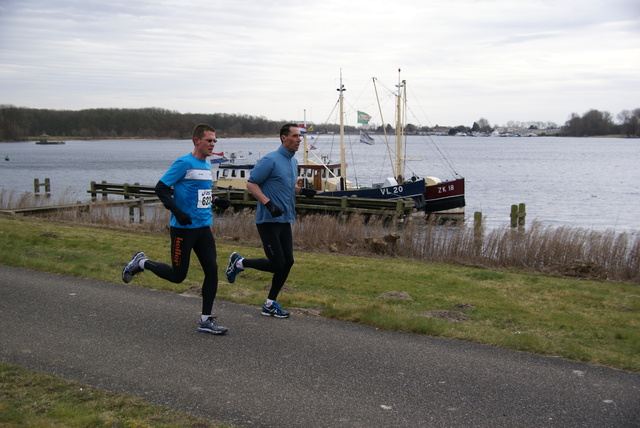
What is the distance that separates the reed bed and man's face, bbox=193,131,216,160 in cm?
845

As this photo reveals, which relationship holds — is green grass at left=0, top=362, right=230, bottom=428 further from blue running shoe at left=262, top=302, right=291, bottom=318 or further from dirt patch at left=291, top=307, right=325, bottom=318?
dirt patch at left=291, top=307, right=325, bottom=318

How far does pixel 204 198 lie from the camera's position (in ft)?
20.9

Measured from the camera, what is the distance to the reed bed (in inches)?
504

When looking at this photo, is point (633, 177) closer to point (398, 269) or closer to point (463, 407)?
point (398, 269)

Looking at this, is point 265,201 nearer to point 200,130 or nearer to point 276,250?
point 276,250

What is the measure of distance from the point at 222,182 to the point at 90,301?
1226 inches

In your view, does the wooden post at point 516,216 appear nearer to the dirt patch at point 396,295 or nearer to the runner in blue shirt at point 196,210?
the dirt patch at point 396,295

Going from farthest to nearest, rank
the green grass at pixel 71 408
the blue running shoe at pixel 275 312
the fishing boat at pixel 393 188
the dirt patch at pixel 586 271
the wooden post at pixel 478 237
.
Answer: the fishing boat at pixel 393 188 < the wooden post at pixel 478 237 < the dirt patch at pixel 586 271 < the blue running shoe at pixel 275 312 < the green grass at pixel 71 408

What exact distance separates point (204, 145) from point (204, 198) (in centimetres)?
50

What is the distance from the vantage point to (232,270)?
23.9 feet

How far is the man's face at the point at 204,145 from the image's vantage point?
634 centimetres

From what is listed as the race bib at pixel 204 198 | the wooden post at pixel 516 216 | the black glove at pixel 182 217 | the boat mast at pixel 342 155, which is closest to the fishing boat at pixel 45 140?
the boat mast at pixel 342 155

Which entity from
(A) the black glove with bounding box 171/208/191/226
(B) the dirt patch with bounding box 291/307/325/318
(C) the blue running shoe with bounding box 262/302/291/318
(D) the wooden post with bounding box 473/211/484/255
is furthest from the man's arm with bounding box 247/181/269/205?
(D) the wooden post with bounding box 473/211/484/255

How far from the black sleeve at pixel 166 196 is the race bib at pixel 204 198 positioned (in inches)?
11.3
